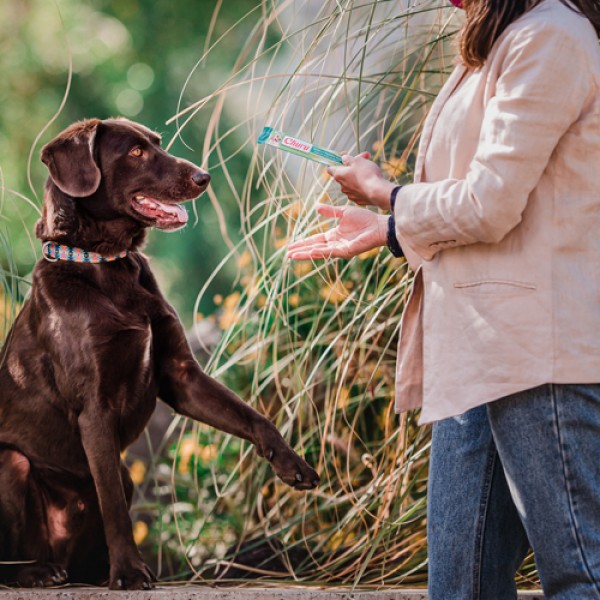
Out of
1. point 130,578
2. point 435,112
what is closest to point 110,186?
point 130,578

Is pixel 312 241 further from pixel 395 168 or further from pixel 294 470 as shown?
pixel 395 168

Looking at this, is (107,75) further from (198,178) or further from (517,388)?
(517,388)

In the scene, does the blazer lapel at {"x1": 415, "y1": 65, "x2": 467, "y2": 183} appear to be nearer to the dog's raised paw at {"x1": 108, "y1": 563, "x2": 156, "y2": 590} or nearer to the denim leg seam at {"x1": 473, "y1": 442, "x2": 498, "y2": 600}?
the denim leg seam at {"x1": 473, "y1": 442, "x2": 498, "y2": 600}

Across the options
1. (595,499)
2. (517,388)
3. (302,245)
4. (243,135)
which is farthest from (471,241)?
(243,135)

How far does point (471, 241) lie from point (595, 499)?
0.41 metres

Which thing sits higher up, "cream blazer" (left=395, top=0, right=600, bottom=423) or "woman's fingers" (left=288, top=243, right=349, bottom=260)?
"cream blazer" (left=395, top=0, right=600, bottom=423)

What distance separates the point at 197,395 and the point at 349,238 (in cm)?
88

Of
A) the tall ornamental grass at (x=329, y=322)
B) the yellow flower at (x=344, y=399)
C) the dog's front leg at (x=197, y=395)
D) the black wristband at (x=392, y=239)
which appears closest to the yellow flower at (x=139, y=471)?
the tall ornamental grass at (x=329, y=322)

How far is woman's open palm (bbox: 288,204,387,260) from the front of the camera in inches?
70.6

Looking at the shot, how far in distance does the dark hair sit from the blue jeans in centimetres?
53

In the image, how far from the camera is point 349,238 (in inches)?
74.2

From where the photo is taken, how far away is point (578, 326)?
138cm

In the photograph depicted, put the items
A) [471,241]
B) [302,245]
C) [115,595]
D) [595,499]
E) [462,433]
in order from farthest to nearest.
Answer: [115,595], [302,245], [462,433], [471,241], [595,499]

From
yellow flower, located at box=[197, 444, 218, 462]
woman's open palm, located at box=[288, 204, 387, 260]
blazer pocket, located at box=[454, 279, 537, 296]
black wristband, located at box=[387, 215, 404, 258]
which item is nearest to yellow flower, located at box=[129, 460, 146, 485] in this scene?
yellow flower, located at box=[197, 444, 218, 462]
